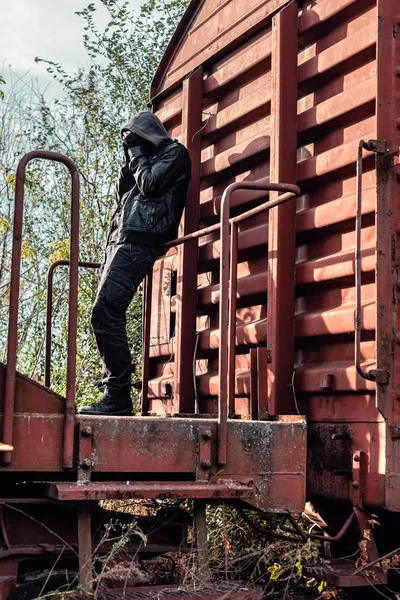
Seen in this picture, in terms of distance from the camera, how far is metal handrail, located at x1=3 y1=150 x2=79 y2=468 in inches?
138

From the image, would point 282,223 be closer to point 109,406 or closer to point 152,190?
point 152,190

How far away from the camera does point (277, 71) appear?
477 centimetres

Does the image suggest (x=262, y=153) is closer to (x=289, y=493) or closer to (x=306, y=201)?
(x=306, y=201)

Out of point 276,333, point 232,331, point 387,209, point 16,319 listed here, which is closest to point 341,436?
point 276,333

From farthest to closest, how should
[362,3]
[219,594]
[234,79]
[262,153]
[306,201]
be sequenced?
[234,79] < [262,153] < [306,201] < [362,3] < [219,594]

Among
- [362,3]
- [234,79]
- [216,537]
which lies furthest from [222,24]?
[216,537]

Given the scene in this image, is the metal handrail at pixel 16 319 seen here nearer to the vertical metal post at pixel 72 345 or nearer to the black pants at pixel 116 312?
the vertical metal post at pixel 72 345

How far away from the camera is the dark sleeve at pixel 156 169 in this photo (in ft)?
16.1

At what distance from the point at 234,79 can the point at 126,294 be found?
174 cm

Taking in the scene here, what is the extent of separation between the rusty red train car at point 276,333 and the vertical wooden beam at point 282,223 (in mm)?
10

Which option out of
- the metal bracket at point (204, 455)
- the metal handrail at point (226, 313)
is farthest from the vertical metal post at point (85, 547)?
the metal handrail at point (226, 313)

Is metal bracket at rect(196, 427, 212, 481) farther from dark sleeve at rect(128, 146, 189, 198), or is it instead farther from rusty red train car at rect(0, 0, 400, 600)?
dark sleeve at rect(128, 146, 189, 198)

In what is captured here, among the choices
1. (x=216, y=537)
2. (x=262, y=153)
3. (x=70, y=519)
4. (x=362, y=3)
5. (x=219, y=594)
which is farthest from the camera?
(x=216, y=537)

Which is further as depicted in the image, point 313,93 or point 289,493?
point 313,93
